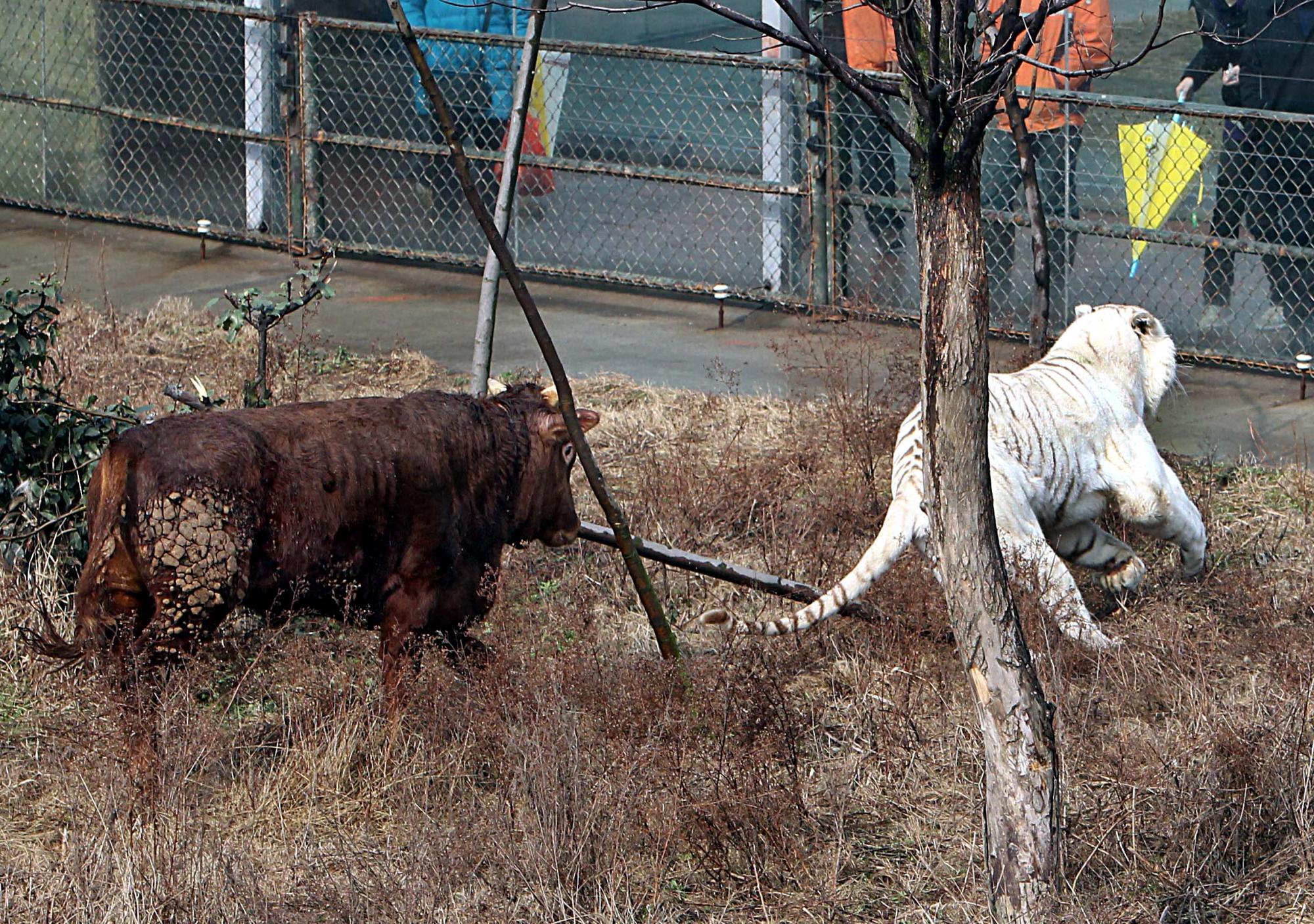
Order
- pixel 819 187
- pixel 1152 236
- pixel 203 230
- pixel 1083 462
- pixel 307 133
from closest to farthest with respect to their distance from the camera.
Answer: pixel 1083 462 < pixel 1152 236 < pixel 819 187 < pixel 307 133 < pixel 203 230

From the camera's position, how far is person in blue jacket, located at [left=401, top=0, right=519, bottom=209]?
40.0 ft

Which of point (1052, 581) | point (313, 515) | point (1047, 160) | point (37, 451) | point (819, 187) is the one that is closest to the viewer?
point (313, 515)

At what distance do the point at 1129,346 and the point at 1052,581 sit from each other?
1442 millimetres

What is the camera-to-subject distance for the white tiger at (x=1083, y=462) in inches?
244

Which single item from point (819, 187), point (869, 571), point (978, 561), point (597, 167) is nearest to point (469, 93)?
point (597, 167)

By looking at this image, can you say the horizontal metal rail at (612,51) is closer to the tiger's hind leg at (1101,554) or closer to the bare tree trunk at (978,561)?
the tiger's hind leg at (1101,554)

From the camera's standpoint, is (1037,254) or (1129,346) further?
(1037,254)

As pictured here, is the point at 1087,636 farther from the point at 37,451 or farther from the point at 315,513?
the point at 37,451

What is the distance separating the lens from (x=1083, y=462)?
6.73m

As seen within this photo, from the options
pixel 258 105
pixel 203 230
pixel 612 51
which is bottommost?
pixel 203 230

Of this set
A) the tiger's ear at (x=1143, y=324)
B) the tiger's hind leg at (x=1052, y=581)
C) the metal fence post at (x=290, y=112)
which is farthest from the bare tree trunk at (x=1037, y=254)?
the metal fence post at (x=290, y=112)

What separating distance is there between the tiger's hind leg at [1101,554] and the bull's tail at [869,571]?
1.16 meters

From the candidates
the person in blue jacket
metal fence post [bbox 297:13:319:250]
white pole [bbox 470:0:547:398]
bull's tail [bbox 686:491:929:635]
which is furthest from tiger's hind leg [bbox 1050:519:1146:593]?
metal fence post [bbox 297:13:319:250]

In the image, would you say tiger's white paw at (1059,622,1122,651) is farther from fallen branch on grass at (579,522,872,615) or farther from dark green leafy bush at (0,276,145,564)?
dark green leafy bush at (0,276,145,564)
